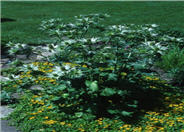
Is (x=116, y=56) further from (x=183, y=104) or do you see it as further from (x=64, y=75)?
(x=183, y=104)

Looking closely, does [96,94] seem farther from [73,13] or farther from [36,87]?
[73,13]

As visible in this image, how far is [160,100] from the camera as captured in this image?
5215 millimetres

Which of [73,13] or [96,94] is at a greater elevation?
[96,94]

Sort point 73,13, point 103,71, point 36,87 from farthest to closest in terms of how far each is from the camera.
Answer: point 73,13
point 36,87
point 103,71

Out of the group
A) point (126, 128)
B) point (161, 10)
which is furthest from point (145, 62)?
point (161, 10)

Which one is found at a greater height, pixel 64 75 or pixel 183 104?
pixel 64 75

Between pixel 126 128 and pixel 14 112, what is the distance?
5.00 ft

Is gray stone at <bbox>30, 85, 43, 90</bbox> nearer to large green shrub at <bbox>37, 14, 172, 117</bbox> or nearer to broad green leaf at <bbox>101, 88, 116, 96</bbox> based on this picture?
large green shrub at <bbox>37, 14, 172, 117</bbox>

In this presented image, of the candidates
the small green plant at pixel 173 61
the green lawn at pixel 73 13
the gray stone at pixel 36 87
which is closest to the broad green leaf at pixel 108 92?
the gray stone at pixel 36 87

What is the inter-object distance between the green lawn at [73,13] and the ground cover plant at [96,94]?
4000mm

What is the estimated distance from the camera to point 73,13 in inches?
576

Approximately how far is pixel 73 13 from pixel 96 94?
10416mm

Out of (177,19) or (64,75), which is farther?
(177,19)

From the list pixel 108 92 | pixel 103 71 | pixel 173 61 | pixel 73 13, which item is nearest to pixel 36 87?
pixel 103 71
